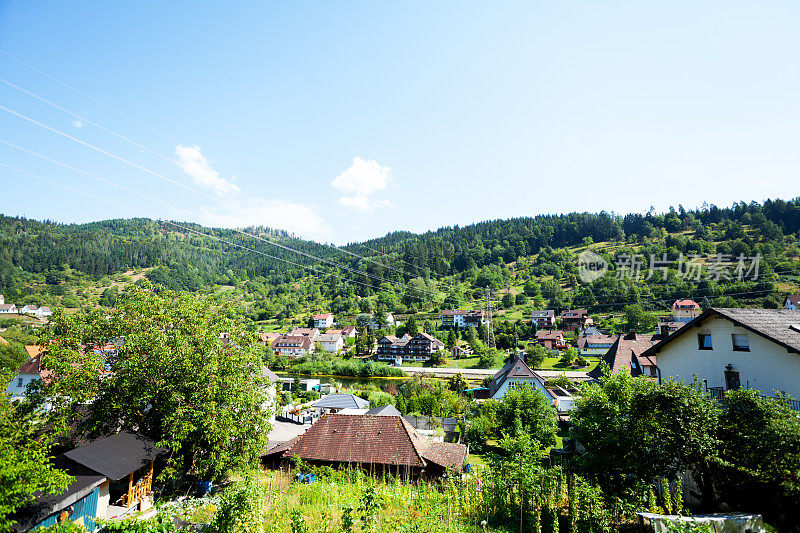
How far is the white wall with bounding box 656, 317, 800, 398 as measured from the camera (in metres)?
12.2

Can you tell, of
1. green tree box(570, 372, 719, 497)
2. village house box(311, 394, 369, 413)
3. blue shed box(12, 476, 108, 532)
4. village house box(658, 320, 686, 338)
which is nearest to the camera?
green tree box(570, 372, 719, 497)

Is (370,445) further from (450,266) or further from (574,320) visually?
(450,266)

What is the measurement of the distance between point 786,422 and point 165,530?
511 inches

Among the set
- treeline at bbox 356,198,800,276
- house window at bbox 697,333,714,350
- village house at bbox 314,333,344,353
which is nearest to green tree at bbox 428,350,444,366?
village house at bbox 314,333,344,353

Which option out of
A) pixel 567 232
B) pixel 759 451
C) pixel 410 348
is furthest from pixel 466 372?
pixel 567 232

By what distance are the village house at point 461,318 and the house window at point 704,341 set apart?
82205 millimetres

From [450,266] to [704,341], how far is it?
4965 inches

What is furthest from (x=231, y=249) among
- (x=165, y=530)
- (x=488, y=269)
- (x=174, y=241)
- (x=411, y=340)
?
(x=165, y=530)

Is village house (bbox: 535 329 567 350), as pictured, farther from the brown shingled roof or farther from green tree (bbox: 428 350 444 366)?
the brown shingled roof

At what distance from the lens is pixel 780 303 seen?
6875 centimetres

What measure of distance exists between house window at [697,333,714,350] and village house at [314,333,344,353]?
73177 mm

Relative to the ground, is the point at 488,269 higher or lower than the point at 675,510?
higher

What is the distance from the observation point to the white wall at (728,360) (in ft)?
39.9

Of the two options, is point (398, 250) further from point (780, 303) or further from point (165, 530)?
point (165, 530)
